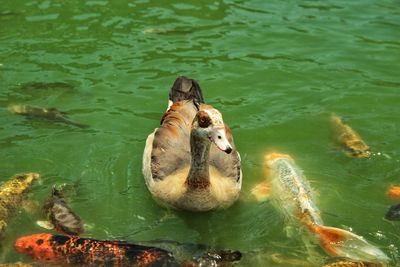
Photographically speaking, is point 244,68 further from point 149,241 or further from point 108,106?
point 149,241

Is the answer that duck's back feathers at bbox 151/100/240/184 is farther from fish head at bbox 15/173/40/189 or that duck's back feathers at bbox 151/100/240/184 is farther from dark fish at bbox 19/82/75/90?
dark fish at bbox 19/82/75/90

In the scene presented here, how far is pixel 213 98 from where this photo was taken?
11070 mm

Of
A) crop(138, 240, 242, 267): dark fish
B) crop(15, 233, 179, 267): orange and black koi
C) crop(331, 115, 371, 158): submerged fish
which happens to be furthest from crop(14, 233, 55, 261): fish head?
crop(331, 115, 371, 158): submerged fish

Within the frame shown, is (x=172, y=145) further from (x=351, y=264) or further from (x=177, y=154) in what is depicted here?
(x=351, y=264)

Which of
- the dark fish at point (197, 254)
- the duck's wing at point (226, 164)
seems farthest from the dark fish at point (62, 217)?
the duck's wing at point (226, 164)

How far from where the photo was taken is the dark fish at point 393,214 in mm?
7871

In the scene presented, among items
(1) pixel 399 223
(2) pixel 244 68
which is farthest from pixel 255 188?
(2) pixel 244 68

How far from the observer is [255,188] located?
8703 millimetres

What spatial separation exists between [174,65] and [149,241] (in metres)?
5.52

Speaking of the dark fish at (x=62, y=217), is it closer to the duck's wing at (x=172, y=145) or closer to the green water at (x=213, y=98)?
the green water at (x=213, y=98)

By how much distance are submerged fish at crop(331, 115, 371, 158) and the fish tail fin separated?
236cm

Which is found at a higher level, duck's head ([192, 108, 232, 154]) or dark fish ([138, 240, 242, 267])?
duck's head ([192, 108, 232, 154])

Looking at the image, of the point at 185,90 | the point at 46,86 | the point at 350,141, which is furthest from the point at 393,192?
the point at 46,86

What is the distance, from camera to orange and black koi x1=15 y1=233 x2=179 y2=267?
653 centimetres
